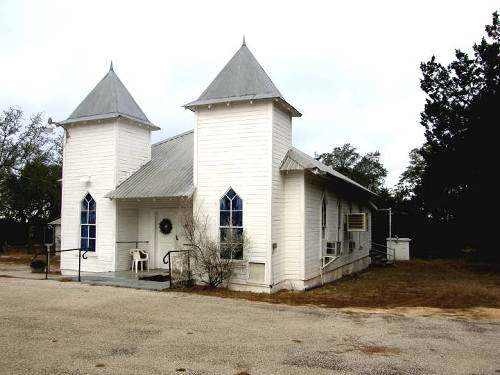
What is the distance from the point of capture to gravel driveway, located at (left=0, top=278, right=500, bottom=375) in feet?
20.4

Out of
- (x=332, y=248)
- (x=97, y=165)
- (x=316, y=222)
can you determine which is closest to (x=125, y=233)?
(x=97, y=165)

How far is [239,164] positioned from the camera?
1323cm

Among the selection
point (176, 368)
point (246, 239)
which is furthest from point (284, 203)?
point (176, 368)

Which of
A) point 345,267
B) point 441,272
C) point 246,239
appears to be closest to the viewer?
point 246,239

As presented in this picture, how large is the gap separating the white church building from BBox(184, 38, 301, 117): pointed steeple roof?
1.4 inches

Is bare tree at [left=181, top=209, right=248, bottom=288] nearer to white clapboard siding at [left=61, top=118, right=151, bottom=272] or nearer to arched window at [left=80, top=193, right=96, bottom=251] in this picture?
white clapboard siding at [left=61, top=118, right=151, bottom=272]

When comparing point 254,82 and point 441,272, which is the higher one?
point 254,82

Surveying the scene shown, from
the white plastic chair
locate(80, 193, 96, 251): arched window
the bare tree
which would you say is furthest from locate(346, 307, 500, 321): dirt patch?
locate(80, 193, 96, 251): arched window

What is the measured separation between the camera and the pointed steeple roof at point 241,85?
13.2m

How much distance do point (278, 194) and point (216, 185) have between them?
1.82m

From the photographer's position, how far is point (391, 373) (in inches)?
Answer: 238

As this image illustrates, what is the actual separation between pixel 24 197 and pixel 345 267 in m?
24.2

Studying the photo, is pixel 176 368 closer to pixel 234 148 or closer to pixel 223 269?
pixel 223 269

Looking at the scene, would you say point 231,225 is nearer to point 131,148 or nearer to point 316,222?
point 316,222
